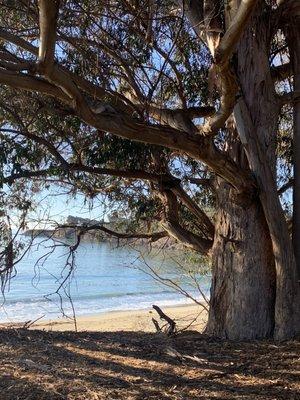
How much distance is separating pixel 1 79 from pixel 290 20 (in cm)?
485

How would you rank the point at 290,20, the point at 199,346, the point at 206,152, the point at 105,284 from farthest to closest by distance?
1. the point at 105,284
2. the point at 290,20
3. the point at 199,346
4. the point at 206,152

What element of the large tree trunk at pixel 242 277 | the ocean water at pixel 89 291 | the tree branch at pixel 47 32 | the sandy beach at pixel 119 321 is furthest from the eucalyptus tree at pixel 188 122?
the sandy beach at pixel 119 321

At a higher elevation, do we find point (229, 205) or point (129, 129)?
point (129, 129)

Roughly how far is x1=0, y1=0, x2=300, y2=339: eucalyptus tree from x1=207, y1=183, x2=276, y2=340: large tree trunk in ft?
0.04

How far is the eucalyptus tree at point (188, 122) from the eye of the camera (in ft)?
23.2

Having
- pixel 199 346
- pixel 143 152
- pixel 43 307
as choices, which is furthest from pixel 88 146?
pixel 43 307

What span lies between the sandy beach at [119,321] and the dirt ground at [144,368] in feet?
32.4

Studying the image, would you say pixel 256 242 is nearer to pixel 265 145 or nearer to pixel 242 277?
pixel 242 277

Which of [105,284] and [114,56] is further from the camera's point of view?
[105,284]

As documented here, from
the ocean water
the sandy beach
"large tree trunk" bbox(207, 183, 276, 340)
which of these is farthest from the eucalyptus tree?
the sandy beach

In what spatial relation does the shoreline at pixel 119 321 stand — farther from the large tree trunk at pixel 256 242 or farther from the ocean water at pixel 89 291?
the large tree trunk at pixel 256 242

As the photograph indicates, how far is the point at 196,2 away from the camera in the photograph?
7.96m

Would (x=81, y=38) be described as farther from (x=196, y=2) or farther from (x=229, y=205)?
(x=229, y=205)

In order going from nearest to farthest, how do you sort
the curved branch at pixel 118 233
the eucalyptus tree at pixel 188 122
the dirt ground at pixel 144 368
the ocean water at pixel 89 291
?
the dirt ground at pixel 144 368
the eucalyptus tree at pixel 188 122
the curved branch at pixel 118 233
the ocean water at pixel 89 291
